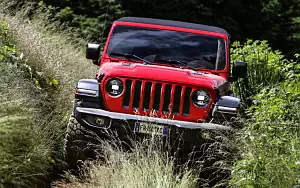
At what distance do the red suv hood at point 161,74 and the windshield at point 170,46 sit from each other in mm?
678

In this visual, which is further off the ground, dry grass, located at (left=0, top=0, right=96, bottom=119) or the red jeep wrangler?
the red jeep wrangler

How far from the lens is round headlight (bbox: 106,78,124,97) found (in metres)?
7.14

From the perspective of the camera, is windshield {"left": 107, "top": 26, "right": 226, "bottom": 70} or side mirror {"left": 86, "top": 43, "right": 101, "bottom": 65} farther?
side mirror {"left": 86, "top": 43, "right": 101, "bottom": 65}

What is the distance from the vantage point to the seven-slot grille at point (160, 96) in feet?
23.1

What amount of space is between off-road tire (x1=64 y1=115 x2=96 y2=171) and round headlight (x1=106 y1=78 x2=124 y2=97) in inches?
20.8

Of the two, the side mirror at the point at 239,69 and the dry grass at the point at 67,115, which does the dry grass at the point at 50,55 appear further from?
the side mirror at the point at 239,69

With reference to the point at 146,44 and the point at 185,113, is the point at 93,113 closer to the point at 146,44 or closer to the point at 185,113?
the point at 185,113

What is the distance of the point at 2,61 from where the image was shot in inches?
304

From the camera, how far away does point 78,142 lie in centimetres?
697

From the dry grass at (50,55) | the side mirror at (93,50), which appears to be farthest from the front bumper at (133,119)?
the side mirror at (93,50)

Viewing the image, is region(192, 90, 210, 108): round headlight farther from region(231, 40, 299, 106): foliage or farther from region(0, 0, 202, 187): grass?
region(231, 40, 299, 106): foliage

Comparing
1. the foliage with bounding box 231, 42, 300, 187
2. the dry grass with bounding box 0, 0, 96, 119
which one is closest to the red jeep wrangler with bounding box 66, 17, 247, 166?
the foliage with bounding box 231, 42, 300, 187

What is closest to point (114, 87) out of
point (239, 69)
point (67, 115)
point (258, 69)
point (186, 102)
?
point (186, 102)

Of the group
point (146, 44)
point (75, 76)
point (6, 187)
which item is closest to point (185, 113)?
point (146, 44)
